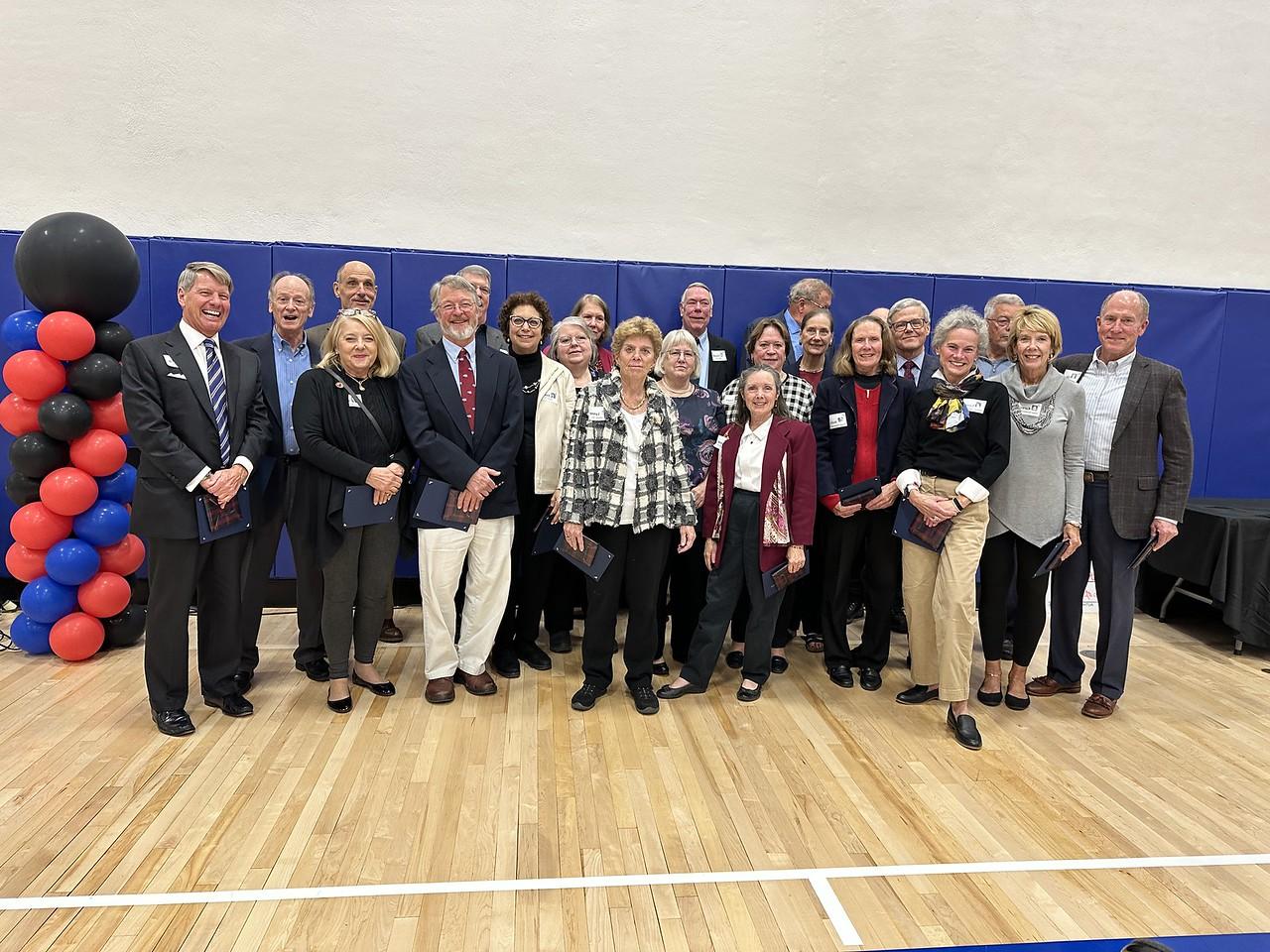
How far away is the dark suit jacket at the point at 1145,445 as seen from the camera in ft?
11.5

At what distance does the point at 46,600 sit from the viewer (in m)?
3.87

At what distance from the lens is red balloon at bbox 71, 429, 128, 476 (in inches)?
153

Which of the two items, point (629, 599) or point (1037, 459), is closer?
point (1037, 459)

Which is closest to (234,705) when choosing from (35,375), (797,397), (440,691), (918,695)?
(440,691)

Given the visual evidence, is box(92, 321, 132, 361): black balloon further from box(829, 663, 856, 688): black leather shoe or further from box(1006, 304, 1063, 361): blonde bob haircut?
box(1006, 304, 1063, 361): blonde bob haircut

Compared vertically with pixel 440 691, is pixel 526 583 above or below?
above

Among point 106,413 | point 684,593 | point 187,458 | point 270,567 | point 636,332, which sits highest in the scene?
point 636,332

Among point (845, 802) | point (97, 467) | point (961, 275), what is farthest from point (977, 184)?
point (97, 467)

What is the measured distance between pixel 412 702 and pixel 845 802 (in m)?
1.88

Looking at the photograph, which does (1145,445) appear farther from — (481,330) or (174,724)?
(174,724)

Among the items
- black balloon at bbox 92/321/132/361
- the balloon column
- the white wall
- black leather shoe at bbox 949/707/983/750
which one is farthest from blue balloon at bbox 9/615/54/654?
black leather shoe at bbox 949/707/983/750

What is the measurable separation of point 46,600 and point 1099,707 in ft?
16.3

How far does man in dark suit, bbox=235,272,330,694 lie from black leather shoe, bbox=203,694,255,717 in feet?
0.38

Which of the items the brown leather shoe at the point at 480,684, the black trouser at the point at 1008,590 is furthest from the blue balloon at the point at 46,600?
the black trouser at the point at 1008,590
